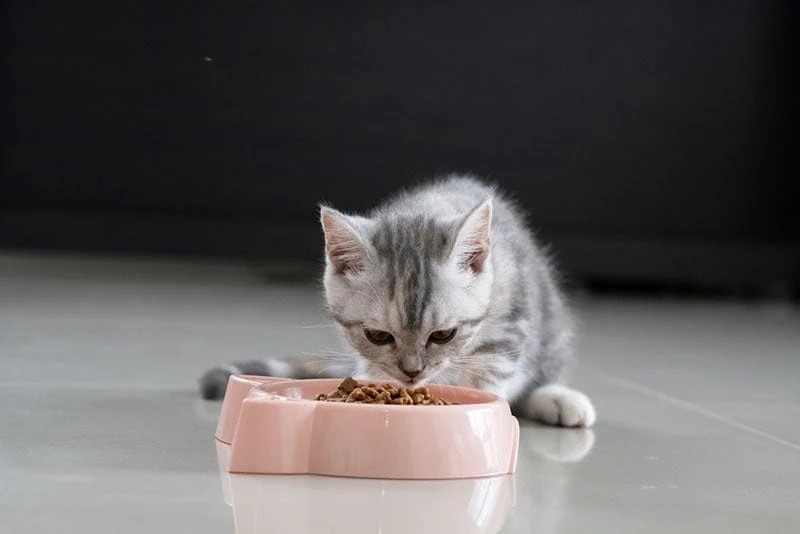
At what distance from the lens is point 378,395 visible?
189cm

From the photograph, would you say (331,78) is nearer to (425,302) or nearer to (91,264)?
(91,264)

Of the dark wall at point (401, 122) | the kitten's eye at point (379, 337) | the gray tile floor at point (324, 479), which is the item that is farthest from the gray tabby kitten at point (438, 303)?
the dark wall at point (401, 122)

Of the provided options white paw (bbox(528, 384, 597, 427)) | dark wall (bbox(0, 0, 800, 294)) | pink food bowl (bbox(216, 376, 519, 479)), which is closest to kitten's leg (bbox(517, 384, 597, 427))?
white paw (bbox(528, 384, 597, 427))

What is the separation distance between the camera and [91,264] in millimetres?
6809

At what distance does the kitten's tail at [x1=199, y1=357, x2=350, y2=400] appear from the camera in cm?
257

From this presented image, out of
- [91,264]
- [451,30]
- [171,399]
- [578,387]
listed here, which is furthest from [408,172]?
[171,399]

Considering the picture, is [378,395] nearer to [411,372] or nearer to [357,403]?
[357,403]

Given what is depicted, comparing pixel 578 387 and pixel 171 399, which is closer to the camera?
pixel 171 399

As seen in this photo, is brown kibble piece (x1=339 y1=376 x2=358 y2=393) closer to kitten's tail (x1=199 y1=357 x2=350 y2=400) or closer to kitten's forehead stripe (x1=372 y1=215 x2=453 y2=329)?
kitten's forehead stripe (x1=372 y1=215 x2=453 y2=329)

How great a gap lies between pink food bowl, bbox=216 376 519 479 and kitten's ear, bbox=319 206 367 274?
481mm

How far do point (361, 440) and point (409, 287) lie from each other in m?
0.44

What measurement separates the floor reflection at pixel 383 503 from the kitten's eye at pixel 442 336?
13.5 inches

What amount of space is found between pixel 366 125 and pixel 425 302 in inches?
168

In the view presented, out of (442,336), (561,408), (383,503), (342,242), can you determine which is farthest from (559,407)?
(383,503)
